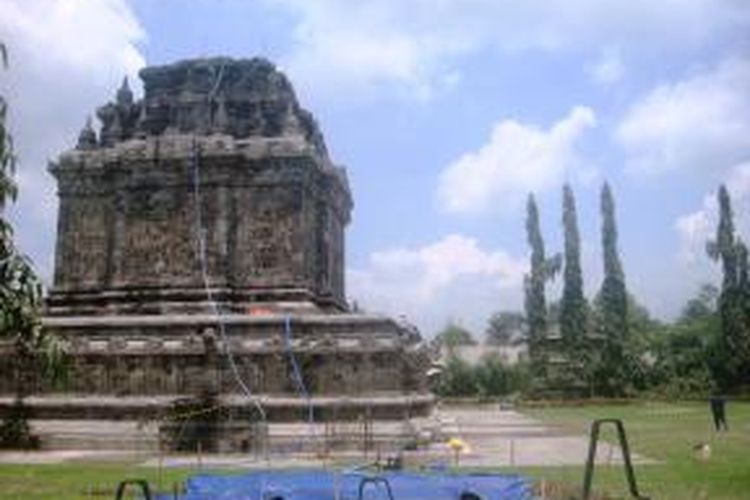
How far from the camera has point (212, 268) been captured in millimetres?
32719

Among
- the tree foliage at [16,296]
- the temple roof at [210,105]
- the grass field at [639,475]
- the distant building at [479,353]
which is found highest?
the temple roof at [210,105]

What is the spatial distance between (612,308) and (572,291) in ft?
9.47

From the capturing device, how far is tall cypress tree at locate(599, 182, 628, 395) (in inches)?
2601

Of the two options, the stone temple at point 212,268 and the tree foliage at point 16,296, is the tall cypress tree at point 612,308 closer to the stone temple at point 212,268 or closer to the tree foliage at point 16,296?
the stone temple at point 212,268

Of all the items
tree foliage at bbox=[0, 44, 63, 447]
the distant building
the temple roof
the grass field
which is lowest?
the grass field

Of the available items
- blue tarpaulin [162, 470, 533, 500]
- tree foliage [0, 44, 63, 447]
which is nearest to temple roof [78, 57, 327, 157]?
blue tarpaulin [162, 470, 533, 500]

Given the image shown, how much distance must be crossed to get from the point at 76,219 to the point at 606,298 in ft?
137

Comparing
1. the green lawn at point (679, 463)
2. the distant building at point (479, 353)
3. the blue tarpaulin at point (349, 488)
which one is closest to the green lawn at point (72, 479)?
the blue tarpaulin at point (349, 488)

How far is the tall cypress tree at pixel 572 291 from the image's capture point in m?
67.8

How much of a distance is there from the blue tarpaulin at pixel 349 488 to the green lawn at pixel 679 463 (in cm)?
337

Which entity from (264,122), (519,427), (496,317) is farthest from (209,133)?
(496,317)

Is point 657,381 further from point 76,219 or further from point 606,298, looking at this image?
point 76,219

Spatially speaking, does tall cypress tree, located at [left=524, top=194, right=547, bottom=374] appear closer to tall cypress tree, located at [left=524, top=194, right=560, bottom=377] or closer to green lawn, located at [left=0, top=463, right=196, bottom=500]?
tall cypress tree, located at [left=524, top=194, right=560, bottom=377]

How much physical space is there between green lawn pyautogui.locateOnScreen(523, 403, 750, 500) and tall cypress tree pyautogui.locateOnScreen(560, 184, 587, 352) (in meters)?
23.3
